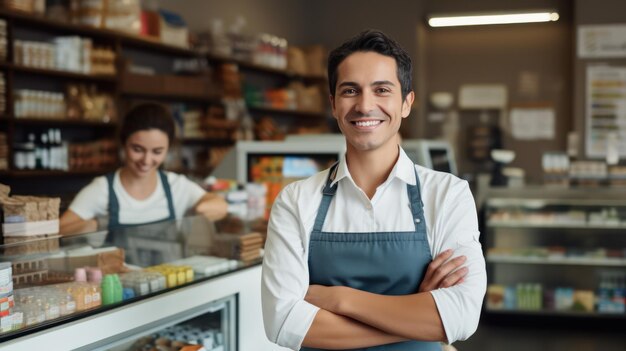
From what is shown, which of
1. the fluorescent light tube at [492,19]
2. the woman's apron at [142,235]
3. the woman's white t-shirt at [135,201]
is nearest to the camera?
the woman's apron at [142,235]

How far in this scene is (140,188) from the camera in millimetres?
3441

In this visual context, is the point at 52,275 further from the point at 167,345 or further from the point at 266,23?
the point at 266,23

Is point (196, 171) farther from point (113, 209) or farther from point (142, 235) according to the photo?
point (142, 235)

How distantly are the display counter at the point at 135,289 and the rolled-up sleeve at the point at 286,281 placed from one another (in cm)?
66

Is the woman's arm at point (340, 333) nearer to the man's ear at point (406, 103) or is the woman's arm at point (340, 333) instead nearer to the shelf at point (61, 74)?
the man's ear at point (406, 103)

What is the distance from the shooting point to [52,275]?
7.36 ft

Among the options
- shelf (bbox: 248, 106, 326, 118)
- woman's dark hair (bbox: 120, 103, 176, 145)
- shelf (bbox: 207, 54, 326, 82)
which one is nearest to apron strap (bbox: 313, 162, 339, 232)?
woman's dark hair (bbox: 120, 103, 176, 145)

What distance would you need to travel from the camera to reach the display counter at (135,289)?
2.00 m

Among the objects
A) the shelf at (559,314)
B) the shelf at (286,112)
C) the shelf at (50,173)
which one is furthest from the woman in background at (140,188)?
the shelf at (286,112)

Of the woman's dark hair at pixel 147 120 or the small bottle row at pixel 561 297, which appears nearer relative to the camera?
the woman's dark hair at pixel 147 120

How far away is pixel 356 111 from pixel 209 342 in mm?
1420

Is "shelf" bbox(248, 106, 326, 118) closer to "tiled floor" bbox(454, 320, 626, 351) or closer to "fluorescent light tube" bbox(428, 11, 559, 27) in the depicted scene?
"fluorescent light tube" bbox(428, 11, 559, 27)

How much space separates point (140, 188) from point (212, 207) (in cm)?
38

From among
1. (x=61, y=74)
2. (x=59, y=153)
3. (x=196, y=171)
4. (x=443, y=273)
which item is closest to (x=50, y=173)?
(x=59, y=153)
